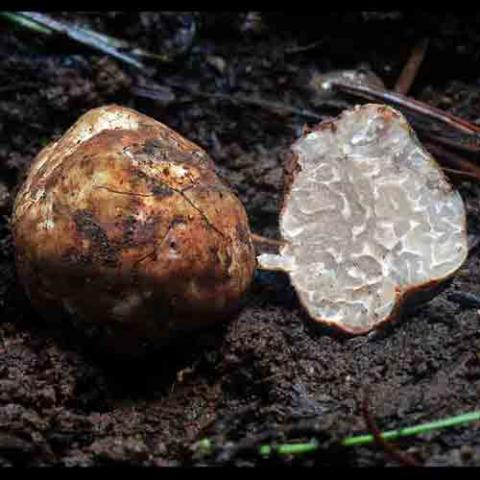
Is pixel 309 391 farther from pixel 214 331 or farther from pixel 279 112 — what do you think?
pixel 279 112

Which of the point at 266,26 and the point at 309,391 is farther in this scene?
the point at 266,26

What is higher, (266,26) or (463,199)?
(266,26)

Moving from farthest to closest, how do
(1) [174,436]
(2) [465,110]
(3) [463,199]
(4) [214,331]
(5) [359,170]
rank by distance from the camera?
(2) [465,110]
(3) [463,199]
(5) [359,170]
(4) [214,331]
(1) [174,436]

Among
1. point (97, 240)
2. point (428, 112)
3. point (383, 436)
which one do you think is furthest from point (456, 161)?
point (97, 240)

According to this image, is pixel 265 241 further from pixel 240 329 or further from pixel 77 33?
pixel 77 33

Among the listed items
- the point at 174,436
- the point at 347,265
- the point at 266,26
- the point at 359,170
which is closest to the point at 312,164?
the point at 359,170

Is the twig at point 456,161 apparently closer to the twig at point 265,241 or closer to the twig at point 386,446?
the twig at point 265,241
